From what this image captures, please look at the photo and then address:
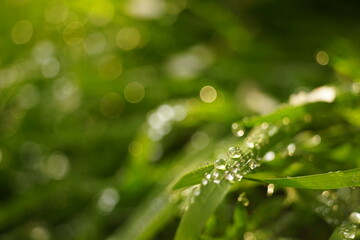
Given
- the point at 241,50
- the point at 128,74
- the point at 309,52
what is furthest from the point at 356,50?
the point at 128,74

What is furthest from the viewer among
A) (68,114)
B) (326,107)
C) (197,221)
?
(68,114)

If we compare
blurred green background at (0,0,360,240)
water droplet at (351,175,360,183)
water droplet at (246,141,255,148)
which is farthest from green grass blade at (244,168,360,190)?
blurred green background at (0,0,360,240)

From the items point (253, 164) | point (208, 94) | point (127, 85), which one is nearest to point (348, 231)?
point (253, 164)

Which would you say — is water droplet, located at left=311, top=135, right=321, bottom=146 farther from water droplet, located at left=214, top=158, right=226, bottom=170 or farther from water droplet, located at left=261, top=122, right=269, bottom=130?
water droplet, located at left=214, top=158, right=226, bottom=170

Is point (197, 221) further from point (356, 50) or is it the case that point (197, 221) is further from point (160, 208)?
point (356, 50)

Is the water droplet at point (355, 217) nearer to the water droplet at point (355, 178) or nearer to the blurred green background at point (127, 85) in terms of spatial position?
the water droplet at point (355, 178)

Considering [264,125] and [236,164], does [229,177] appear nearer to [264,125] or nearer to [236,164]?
[236,164]

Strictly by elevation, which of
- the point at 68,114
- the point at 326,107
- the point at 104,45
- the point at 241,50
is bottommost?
the point at 326,107
